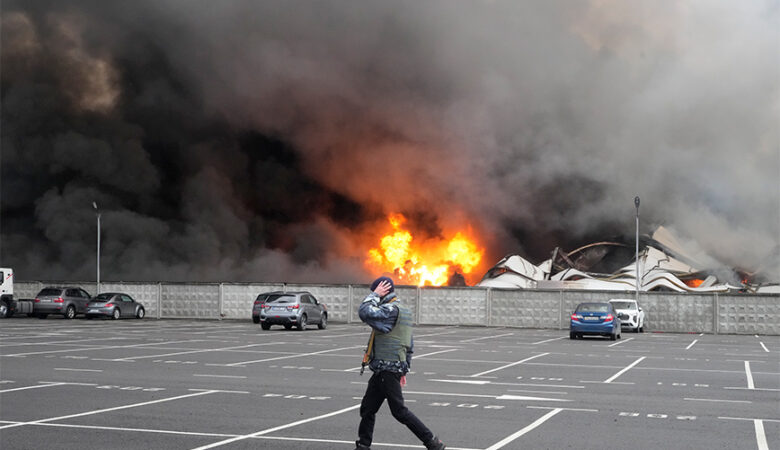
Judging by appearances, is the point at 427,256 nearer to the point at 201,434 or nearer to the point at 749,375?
the point at 749,375

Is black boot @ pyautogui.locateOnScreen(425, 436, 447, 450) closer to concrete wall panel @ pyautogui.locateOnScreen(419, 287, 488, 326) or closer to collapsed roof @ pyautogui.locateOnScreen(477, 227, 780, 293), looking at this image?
concrete wall panel @ pyautogui.locateOnScreen(419, 287, 488, 326)

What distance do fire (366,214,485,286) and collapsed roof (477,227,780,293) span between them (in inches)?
174

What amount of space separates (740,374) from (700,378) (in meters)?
1.71

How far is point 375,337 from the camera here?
29.0 feet

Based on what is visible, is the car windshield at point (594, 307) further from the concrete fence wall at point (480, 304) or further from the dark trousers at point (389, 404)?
the dark trousers at point (389, 404)

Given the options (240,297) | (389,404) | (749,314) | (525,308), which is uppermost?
(389,404)

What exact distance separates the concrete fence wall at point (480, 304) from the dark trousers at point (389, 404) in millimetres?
35669

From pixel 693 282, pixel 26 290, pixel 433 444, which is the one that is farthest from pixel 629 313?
pixel 26 290

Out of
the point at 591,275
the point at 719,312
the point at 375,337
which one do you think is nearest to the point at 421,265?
the point at 591,275

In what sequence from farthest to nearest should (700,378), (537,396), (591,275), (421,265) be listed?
1. (421,265)
2. (591,275)
3. (700,378)
4. (537,396)

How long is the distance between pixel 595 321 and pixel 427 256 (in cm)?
3654

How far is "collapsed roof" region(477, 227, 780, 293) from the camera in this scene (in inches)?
2272

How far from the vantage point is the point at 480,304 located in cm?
4484

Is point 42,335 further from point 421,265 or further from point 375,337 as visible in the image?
point 421,265
